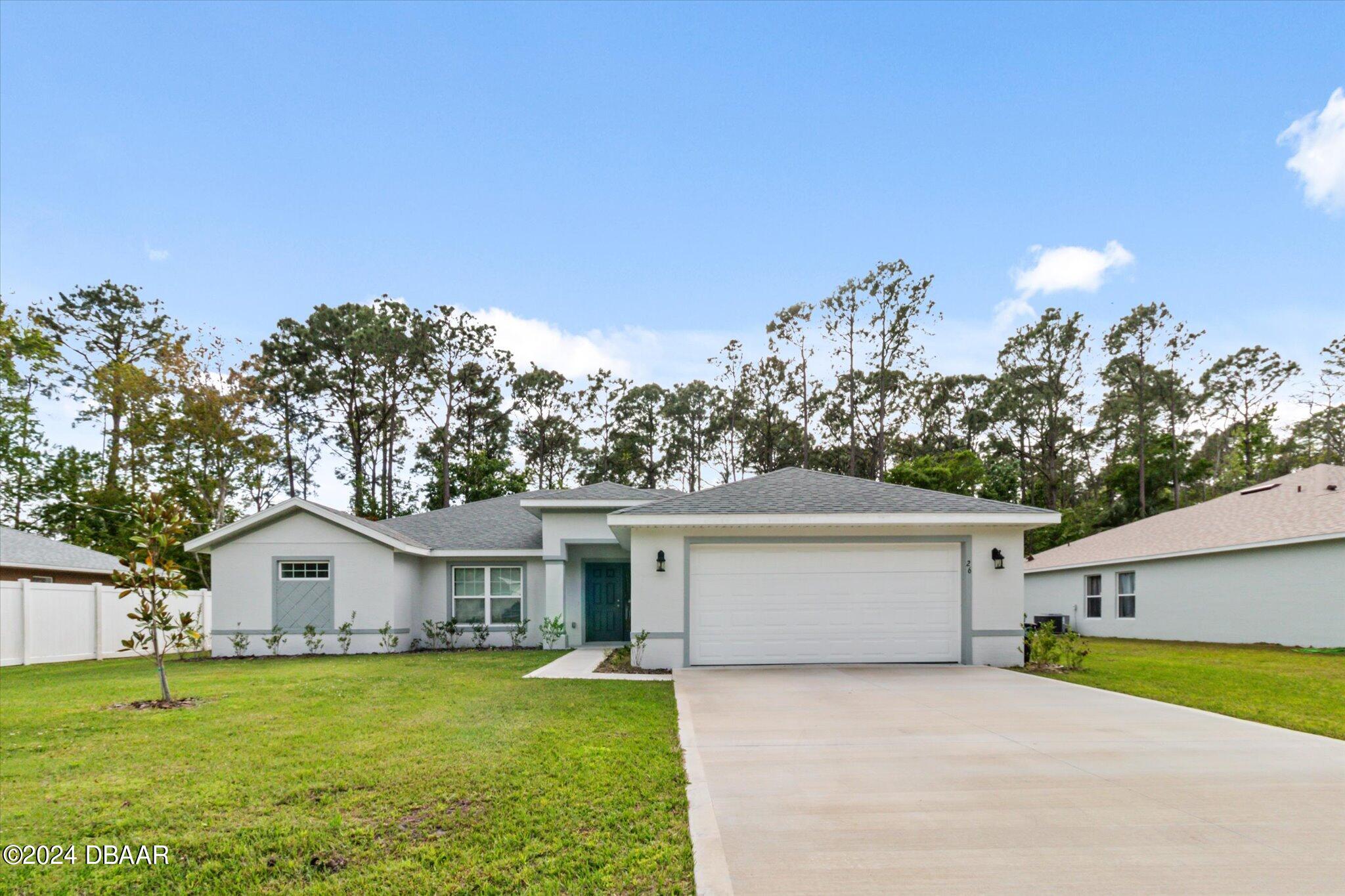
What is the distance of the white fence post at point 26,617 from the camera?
14.5 m

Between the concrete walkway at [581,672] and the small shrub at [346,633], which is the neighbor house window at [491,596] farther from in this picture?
the concrete walkway at [581,672]

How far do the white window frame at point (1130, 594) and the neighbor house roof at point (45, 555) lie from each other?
26335 millimetres

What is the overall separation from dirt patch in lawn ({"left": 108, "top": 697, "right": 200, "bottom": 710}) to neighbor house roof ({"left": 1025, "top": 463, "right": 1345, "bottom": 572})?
64.1ft

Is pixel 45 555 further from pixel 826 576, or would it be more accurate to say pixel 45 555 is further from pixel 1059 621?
pixel 1059 621

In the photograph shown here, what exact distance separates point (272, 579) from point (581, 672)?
8422mm

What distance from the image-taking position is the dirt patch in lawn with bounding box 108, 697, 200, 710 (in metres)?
8.38

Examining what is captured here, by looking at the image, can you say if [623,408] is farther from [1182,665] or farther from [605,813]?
[605,813]

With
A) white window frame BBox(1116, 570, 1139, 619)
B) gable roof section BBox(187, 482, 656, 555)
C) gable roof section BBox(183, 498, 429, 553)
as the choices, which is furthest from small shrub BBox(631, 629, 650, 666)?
white window frame BBox(1116, 570, 1139, 619)

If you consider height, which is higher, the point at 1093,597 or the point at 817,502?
the point at 817,502

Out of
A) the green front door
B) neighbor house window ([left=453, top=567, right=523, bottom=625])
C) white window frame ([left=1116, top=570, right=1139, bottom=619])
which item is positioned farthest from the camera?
white window frame ([left=1116, top=570, right=1139, bottom=619])

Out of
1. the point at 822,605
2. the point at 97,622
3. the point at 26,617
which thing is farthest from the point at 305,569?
the point at 822,605

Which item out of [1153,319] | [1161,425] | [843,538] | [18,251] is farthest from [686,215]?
[1161,425]

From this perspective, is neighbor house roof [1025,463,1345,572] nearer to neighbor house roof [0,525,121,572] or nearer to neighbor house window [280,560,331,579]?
neighbor house window [280,560,331,579]

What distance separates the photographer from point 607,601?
1727 centimetres
